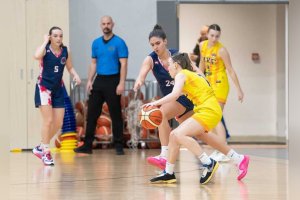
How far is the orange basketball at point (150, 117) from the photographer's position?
735 cm

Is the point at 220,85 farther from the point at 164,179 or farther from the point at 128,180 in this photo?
the point at 164,179

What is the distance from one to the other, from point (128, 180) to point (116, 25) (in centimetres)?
650

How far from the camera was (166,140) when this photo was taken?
332 inches

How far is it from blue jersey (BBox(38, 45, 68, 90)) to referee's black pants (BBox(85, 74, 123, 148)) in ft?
6.57

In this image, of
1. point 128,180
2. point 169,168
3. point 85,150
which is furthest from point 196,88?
point 85,150

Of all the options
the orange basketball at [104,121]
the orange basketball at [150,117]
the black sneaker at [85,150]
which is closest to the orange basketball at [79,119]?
the orange basketball at [104,121]

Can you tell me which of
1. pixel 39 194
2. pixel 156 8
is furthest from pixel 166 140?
pixel 156 8

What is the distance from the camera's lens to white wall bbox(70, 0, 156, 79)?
13680 millimetres

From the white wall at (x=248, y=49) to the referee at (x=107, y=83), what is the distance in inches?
208

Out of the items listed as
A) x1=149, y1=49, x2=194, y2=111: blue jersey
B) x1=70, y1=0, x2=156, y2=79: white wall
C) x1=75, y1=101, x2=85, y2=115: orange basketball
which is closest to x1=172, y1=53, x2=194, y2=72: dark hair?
x1=149, y1=49, x2=194, y2=111: blue jersey

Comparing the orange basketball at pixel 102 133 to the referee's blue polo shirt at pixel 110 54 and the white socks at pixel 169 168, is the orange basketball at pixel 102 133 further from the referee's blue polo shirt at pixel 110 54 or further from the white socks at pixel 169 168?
the white socks at pixel 169 168

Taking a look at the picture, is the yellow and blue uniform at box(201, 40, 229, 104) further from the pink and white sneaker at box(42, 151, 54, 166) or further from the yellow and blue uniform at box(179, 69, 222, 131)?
the yellow and blue uniform at box(179, 69, 222, 131)

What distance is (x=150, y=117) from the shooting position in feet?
24.2

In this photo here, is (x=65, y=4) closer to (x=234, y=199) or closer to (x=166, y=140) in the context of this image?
(x=166, y=140)
